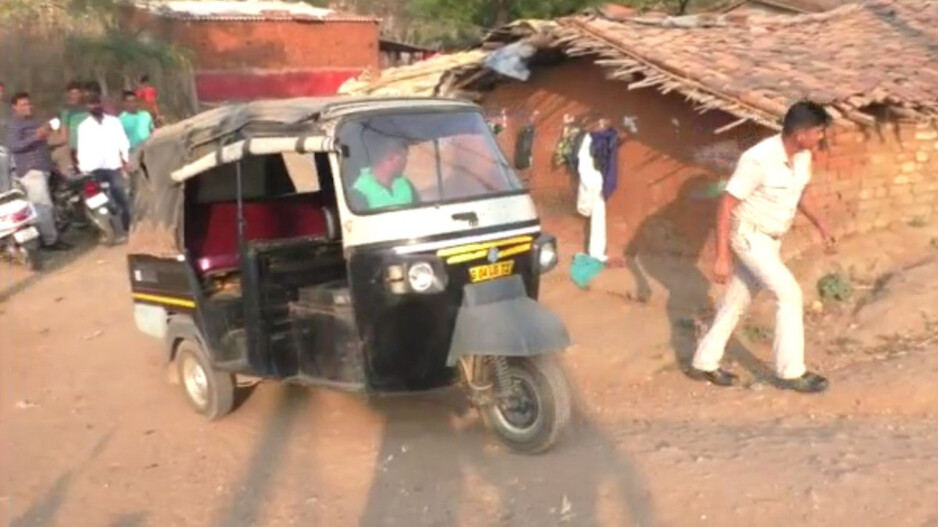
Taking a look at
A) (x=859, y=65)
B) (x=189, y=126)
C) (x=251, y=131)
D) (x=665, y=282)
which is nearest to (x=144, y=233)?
(x=189, y=126)

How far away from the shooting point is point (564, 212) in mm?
11719

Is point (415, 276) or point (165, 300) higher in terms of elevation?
point (415, 276)

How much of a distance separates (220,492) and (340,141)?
1995mm

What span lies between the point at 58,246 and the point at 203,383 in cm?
553

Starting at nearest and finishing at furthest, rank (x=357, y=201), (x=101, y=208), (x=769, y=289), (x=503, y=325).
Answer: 1. (x=503, y=325)
2. (x=357, y=201)
3. (x=769, y=289)
4. (x=101, y=208)

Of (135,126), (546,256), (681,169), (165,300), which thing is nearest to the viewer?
(546,256)

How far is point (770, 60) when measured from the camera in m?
10.0

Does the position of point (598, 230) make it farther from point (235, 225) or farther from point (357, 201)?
point (357, 201)

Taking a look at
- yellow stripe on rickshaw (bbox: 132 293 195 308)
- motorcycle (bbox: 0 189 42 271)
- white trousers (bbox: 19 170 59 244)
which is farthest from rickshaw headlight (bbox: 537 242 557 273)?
white trousers (bbox: 19 170 59 244)

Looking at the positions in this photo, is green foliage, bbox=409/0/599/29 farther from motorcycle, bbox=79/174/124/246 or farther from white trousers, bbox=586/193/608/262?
white trousers, bbox=586/193/608/262

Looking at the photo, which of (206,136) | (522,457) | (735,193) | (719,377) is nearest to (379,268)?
(522,457)

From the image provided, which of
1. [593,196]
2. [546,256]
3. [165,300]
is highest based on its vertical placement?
[546,256]

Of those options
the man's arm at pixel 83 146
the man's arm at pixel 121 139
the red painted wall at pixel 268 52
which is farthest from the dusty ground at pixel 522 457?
the red painted wall at pixel 268 52

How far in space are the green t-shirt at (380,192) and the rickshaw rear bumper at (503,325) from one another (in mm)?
613
